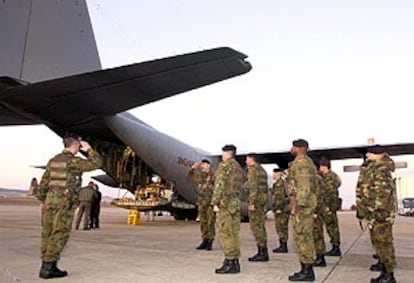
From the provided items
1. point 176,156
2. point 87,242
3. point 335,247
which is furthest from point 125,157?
point 335,247

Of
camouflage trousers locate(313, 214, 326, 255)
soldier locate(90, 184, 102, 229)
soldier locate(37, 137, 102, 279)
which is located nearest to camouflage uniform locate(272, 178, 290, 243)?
camouflage trousers locate(313, 214, 326, 255)

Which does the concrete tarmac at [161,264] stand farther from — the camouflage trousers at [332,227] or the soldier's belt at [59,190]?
the soldier's belt at [59,190]

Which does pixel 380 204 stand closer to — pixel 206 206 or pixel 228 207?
pixel 228 207

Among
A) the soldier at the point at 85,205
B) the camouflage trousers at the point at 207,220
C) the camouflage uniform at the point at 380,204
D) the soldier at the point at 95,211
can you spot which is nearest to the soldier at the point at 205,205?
the camouflage trousers at the point at 207,220

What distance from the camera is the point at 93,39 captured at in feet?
32.7

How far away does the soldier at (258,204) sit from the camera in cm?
621

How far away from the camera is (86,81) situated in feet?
22.9

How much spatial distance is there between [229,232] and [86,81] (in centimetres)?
365

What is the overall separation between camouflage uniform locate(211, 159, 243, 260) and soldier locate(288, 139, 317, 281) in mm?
763

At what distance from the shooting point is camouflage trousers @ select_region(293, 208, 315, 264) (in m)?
4.71

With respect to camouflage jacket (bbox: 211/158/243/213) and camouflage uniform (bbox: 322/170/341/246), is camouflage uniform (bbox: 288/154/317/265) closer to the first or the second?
camouflage jacket (bbox: 211/158/243/213)

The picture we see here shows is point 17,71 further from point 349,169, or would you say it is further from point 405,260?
point 349,169

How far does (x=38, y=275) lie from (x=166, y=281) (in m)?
1.51

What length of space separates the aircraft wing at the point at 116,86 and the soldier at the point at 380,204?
7.00 feet
